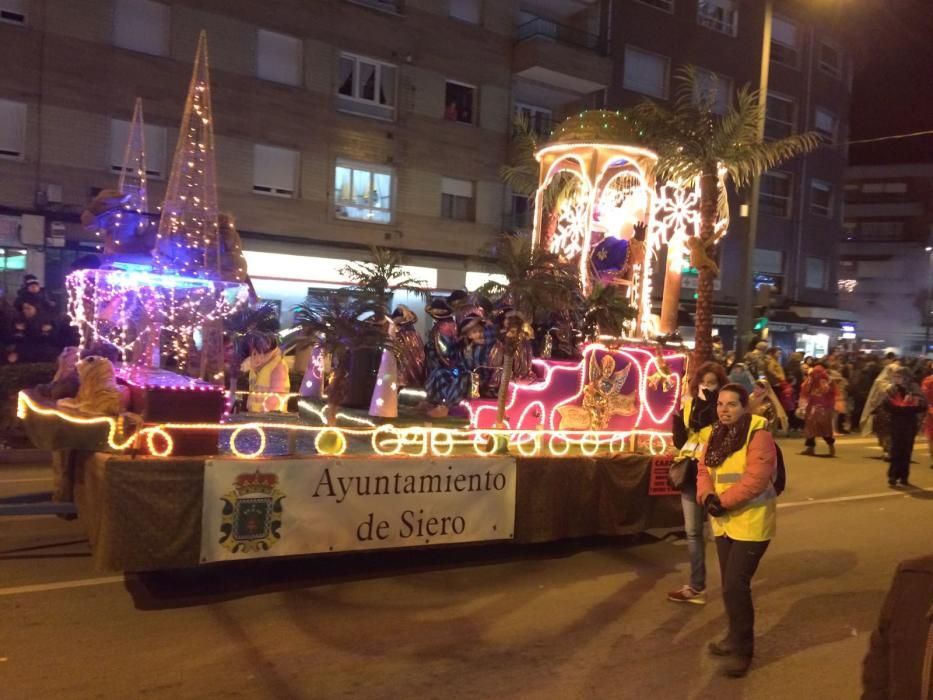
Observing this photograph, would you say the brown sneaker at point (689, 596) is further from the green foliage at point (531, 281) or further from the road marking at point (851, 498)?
the road marking at point (851, 498)

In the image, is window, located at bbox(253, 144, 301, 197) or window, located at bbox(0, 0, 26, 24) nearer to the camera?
window, located at bbox(0, 0, 26, 24)

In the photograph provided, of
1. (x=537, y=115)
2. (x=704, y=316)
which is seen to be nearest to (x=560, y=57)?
(x=537, y=115)

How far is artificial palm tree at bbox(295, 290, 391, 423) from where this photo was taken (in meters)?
7.64

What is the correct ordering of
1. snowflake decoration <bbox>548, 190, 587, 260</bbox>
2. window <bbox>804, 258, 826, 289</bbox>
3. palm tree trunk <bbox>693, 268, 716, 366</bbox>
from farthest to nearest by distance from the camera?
window <bbox>804, 258, 826, 289</bbox>
palm tree trunk <bbox>693, 268, 716, 366</bbox>
snowflake decoration <bbox>548, 190, 587, 260</bbox>

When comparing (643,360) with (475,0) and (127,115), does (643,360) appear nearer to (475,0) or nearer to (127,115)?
(127,115)

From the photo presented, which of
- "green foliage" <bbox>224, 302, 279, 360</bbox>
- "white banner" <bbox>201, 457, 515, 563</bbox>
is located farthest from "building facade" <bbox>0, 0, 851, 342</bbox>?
"white banner" <bbox>201, 457, 515, 563</bbox>

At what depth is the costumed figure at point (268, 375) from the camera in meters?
9.90

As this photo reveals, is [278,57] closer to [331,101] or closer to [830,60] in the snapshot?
[331,101]

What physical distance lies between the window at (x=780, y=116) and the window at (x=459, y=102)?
1452cm

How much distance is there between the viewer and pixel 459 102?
2380 cm

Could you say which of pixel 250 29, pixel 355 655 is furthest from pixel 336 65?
pixel 355 655

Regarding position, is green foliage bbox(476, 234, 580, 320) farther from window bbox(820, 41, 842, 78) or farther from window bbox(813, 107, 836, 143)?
window bbox(820, 41, 842, 78)

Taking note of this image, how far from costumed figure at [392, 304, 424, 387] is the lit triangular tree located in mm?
2778

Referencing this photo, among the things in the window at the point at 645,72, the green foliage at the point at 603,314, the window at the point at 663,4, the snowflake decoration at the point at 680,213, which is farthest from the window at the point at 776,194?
the green foliage at the point at 603,314
